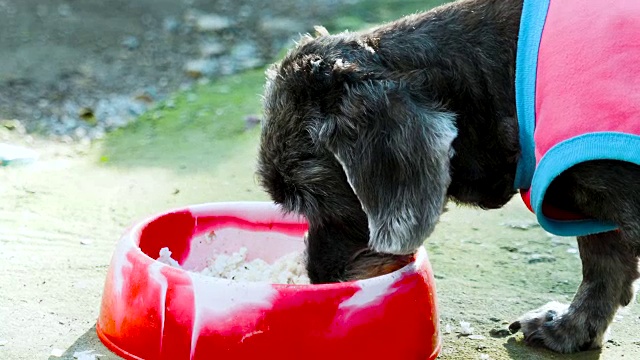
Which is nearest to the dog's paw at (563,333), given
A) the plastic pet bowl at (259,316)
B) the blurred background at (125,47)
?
the plastic pet bowl at (259,316)

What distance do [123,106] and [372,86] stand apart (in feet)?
12.8

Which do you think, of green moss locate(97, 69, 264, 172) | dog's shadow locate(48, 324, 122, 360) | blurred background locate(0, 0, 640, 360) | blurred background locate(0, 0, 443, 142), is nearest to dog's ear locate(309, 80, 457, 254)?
blurred background locate(0, 0, 640, 360)

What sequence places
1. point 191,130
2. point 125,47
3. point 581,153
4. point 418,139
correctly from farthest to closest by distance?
point 125,47 < point 191,130 < point 418,139 < point 581,153

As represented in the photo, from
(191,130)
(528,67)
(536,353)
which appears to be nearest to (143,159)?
(191,130)

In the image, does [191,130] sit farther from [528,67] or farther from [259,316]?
[528,67]

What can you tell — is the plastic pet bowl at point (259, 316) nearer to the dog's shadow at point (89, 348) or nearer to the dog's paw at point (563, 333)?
the dog's shadow at point (89, 348)

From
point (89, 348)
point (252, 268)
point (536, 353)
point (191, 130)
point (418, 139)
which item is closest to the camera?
point (418, 139)

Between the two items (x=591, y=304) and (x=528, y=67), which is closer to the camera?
(x=528, y=67)

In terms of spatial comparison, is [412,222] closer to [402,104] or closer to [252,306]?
[402,104]

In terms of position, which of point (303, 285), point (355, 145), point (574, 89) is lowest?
point (303, 285)

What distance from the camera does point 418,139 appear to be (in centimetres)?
272

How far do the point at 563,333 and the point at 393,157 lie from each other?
110 cm

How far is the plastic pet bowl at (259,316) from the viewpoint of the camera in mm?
2803

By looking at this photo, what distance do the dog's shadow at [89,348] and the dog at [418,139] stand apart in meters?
0.73
